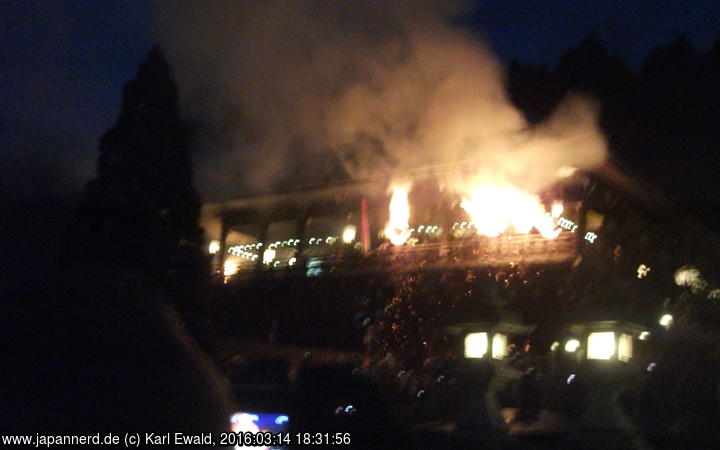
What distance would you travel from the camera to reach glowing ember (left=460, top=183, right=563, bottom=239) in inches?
394

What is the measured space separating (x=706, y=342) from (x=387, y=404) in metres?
2.97

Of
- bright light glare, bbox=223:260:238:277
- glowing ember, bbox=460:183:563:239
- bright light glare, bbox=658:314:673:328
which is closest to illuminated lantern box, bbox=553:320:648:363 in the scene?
bright light glare, bbox=658:314:673:328

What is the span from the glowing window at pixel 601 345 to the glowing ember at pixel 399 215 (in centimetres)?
427

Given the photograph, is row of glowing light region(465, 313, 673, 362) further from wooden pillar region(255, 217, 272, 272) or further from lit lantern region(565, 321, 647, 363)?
wooden pillar region(255, 217, 272, 272)

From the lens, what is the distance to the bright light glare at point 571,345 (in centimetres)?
781

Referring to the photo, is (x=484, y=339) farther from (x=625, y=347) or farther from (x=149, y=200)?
(x=149, y=200)

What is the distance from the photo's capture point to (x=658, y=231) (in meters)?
10.9

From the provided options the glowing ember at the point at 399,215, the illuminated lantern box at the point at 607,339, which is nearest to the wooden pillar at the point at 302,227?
the glowing ember at the point at 399,215

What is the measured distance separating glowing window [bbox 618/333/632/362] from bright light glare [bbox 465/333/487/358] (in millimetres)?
1276

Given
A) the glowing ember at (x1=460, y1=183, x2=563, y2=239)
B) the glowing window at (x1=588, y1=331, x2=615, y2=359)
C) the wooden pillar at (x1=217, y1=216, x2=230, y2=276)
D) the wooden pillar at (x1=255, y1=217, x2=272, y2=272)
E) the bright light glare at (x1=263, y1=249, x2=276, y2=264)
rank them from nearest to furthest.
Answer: the glowing window at (x1=588, y1=331, x2=615, y2=359), the glowing ember at (x1=460, y1=183, x2=563, y2=239), the wooden pillar at (x1=255, y1=217, x2=272, y2=272), the bright light glare at (x1=263, y1=249, x2=276, y2=264), the wooden pillar at (x1=217, y1=216, x2=230, y2=276)

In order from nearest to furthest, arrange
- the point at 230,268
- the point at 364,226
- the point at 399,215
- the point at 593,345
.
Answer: the point at 593,345 < the point at 399,215 < the point at 364,226 < the point at 230,268

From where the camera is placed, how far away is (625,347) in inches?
283

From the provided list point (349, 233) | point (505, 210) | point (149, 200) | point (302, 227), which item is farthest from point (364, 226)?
point (149, 200)

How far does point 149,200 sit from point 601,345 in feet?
16.0
